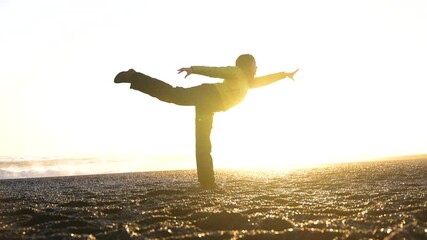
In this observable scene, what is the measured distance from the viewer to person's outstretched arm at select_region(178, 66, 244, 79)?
6.57 meters

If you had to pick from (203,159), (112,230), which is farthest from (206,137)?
(112,230)

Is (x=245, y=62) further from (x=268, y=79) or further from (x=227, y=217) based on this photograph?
(x=227, y=217)

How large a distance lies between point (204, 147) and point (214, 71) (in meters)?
1.46

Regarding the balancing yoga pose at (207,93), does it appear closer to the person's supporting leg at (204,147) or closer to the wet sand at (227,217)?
the person's supporting leg at (204,147)

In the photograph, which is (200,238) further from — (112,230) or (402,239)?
(402,239)

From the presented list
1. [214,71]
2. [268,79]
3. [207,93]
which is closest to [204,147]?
[207,93]

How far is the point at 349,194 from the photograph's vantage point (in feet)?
19.4

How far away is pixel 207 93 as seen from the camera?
23.4 ft

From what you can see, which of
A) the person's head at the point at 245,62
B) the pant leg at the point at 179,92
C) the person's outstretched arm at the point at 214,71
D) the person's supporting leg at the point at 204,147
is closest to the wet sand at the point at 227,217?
the person's supporting leg at the point at 204,147

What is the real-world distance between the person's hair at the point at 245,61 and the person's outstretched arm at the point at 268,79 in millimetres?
388

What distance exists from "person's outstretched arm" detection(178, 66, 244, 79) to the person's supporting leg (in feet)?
2.62

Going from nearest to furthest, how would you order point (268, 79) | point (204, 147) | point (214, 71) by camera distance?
point (214, 71), point (204, 147), point (268, 79)

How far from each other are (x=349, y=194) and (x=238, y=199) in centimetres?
174

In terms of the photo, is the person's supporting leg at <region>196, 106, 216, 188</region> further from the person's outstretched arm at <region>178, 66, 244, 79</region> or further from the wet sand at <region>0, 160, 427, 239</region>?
the wet sand at <region>0, 160, 427, 239</region>
